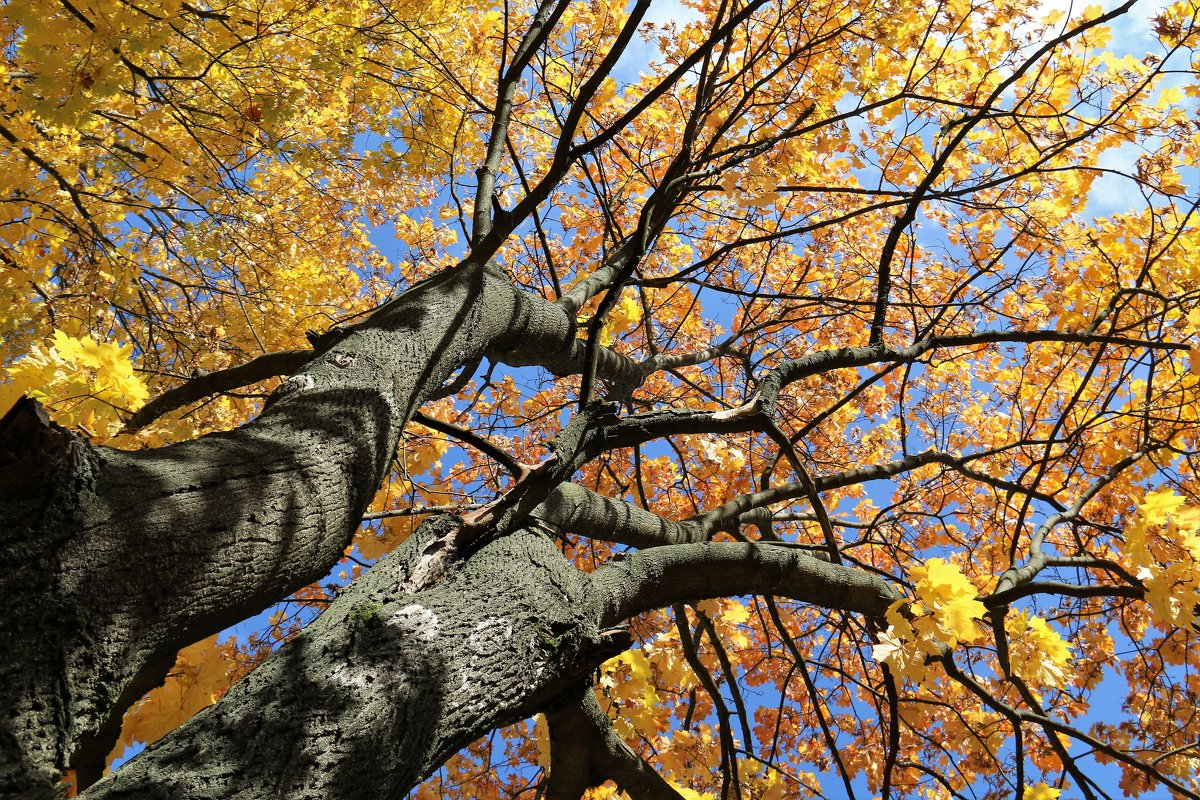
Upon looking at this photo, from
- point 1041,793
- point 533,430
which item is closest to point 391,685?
point 1041,793

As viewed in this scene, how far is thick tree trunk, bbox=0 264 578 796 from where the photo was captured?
937mm

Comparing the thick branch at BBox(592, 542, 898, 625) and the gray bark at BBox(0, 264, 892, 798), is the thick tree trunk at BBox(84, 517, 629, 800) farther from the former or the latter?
the thick branch at BBox(592, 542, 898, 625)

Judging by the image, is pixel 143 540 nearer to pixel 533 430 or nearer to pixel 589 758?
pixel 589 758

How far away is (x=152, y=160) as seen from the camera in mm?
4293

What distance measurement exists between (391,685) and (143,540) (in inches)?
18.4

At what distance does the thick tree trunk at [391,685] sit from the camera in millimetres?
998

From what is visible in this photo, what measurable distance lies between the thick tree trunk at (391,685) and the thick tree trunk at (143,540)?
0.12m

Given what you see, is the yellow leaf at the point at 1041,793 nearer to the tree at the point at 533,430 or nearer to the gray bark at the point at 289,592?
the tree at the point at 533,430

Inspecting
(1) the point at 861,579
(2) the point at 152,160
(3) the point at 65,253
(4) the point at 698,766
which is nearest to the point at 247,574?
(1) the point at 861,579

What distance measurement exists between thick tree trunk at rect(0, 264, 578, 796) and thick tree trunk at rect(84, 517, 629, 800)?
0.12 m

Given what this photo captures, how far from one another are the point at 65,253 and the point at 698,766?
5256 millimetres

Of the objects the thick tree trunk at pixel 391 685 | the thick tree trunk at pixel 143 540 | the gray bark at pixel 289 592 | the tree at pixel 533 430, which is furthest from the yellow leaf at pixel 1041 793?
the thick tree trunk at pixel 143 540

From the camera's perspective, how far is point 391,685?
1.20 metres

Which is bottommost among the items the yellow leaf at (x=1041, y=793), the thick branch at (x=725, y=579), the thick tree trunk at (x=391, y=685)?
the thick tree trunk at (x=391, y=685)
